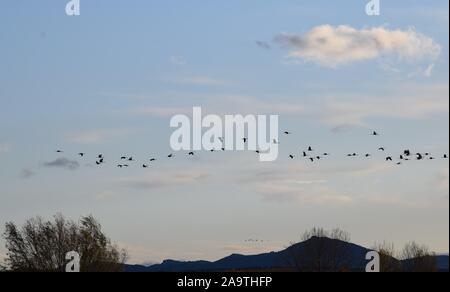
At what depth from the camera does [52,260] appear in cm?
10912
